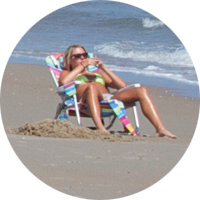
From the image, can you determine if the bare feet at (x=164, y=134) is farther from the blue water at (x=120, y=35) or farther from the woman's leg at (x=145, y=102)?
the blue water at (x=120, y=35)

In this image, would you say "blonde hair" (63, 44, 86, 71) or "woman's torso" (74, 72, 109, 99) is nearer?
"woman's torso" (74, 72, 109, 99)

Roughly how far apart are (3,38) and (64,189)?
14059 millimetres

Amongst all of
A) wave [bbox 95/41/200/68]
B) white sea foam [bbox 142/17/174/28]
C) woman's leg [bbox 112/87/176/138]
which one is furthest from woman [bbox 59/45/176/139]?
white sea foam [bbox 142/17/174/28]

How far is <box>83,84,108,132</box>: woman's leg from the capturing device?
22.1 ft

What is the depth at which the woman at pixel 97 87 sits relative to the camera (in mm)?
6770

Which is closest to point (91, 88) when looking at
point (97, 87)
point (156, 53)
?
point (97, 87)

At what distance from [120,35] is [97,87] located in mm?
11941

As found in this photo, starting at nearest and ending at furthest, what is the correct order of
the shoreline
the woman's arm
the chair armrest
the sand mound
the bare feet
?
the sand mound, the bare feet, the chair armrest, the woman's arm, the shoreline

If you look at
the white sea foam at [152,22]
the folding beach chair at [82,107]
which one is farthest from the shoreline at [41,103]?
the white sea foam at [152,22]

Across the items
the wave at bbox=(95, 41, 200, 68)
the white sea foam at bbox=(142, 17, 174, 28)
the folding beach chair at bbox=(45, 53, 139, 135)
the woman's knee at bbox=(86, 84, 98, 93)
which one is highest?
the woman's knee at bbox=(86, 84, 98, 93)

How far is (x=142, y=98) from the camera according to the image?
6.85 metres

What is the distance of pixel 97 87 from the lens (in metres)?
7.21

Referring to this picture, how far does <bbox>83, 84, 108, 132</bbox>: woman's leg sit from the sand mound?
442 millimetres

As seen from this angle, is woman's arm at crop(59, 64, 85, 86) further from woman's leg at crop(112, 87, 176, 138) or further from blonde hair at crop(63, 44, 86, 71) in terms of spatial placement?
woman's leg at crop(112, 87, 176, 138)
